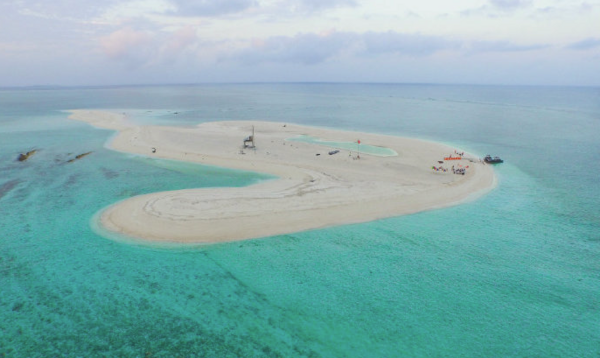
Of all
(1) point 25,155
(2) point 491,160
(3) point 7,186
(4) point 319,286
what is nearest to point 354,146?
(2) point 491,160

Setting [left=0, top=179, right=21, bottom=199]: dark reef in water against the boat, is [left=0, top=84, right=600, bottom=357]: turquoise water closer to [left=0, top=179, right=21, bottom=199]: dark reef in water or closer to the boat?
[left=0, top=179, right=21, bottom=199]: dark reef in water

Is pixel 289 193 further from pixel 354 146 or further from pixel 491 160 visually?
pixel 491 160

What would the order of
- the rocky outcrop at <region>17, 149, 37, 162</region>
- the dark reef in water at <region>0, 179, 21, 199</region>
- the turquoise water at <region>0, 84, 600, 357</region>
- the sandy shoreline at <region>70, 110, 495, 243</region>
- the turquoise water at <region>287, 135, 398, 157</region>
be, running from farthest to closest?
the turquoise water at <region>287, 135, 398, 157</region> < the rocky outcrop at <region>17, 149, 37, 162</region> < the dark reef in water at <region>0, 179, 21, 199</region> < the sandy shoreline at <region>70, 110, 495, 243</region> < the turquoise water at <region>0, 84, 600, 357</region>

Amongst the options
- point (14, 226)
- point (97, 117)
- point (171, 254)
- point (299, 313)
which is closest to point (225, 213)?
point (171, 254)

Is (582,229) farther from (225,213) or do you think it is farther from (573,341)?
(225,213)

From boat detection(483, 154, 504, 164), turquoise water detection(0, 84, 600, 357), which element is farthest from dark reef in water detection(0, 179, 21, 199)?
boat detection(483, 154, 504, 164)

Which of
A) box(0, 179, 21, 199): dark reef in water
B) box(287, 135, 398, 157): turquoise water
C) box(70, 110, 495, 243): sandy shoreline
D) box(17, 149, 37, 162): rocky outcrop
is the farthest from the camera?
box(287, 135, 398, 157): turquoise water
